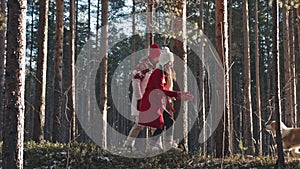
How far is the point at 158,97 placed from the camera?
8.64 m

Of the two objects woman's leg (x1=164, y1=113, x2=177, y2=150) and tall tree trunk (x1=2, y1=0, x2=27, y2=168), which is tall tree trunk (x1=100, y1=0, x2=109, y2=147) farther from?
tall tree trunk (x1=2, y1=0, x2=27, y2=168)

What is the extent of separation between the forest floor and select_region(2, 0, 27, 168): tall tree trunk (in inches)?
104

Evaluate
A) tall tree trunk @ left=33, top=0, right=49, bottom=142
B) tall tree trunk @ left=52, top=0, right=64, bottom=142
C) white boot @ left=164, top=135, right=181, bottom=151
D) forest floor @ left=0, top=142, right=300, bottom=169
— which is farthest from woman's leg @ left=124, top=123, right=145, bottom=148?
tall tree trunk @ left=52, top=0, right=64, bottom=142

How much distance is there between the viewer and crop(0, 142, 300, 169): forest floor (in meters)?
8.35

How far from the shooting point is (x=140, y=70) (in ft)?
32.0

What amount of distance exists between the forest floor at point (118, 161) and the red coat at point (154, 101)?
0.78 metres

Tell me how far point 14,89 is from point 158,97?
138 inches

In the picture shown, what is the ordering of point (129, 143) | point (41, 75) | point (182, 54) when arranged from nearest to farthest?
point (129, 143)
point (182, 54)
point (41, 75)

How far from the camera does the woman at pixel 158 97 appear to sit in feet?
28.2

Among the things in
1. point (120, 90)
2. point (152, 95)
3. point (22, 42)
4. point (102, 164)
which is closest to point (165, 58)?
point (152, 95)

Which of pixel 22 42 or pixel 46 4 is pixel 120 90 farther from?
pixel 22 42

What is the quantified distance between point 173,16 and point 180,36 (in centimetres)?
52

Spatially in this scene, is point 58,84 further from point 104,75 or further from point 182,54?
point 182,54

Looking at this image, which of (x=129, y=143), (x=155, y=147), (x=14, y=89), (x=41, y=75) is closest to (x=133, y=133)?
(x=129, y=143)
